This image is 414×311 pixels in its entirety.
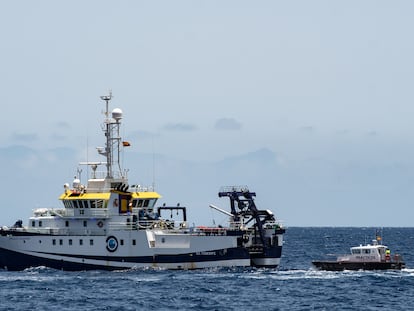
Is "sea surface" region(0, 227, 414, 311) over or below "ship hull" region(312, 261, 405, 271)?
below

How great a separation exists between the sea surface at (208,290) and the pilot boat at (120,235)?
1110 millimetres

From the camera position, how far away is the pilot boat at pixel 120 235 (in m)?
76.7

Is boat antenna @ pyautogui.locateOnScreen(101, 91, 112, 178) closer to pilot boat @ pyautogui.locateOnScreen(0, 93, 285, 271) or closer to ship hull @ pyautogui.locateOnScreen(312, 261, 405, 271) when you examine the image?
pilot boat @ pyautogui.locateOnScreen(0, 93, 285, 271)

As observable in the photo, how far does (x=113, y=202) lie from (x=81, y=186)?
339cm

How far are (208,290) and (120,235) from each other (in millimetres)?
12803

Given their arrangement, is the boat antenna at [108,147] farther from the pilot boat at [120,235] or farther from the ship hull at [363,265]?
the ship hull at [363,265]


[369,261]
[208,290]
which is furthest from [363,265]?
[208,290]

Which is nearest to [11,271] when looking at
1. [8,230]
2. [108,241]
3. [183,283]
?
[8,230]

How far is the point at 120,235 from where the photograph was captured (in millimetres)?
76750

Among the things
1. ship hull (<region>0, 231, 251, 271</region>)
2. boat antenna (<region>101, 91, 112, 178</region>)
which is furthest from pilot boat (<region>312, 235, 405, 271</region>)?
boat antenna (<region>101, 91, 112, 178</region>)

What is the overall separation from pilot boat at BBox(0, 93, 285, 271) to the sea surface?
111cm

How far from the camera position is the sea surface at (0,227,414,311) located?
197 feet

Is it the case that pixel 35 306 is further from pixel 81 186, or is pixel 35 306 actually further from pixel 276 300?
pixel 81 186

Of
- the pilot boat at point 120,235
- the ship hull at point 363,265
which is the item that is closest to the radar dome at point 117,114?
the pilot boat at point 120,235
